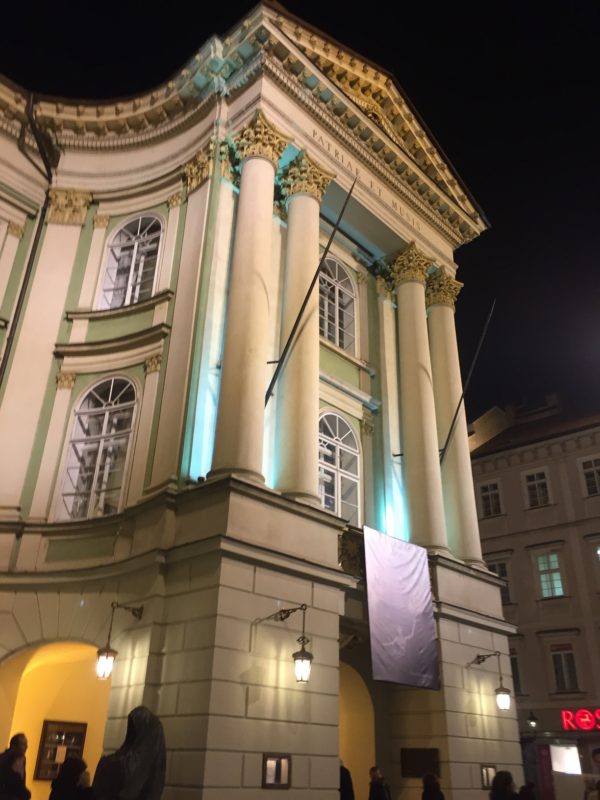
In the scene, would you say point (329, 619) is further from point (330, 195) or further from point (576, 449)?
point (576, 449)

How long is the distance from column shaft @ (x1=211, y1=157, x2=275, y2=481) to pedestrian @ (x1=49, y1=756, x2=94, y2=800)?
167 inches

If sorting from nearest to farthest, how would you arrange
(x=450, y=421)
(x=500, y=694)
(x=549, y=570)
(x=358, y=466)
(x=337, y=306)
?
(x=500, y=694), (x=358, y=466), (x=337, y=306), (x=450, y=421), (x=549, y=570)

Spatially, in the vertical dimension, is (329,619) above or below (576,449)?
below

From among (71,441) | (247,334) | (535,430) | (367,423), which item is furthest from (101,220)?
(535,430)

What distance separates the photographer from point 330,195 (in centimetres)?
1600

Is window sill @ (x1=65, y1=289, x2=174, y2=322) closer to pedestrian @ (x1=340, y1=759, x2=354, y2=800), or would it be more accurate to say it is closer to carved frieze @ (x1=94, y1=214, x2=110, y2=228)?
carved frieze @ (x1=94, y1=214, x2=110, y2=228)

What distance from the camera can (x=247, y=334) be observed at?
11852 mm

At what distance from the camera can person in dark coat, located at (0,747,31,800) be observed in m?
7.44

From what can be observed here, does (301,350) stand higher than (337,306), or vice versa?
(337,306)

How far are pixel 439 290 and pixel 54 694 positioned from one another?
1257cm

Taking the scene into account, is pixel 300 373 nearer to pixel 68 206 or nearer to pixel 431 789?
pixel 431 789

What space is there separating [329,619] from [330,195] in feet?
31.1

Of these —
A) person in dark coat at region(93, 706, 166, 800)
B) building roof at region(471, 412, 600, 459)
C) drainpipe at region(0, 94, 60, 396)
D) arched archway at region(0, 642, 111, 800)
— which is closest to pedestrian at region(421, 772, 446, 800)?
arched archway at region(0, 642, 111, 800)

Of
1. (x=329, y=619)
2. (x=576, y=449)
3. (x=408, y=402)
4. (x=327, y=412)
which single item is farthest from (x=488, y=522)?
(x=329, y=619)
